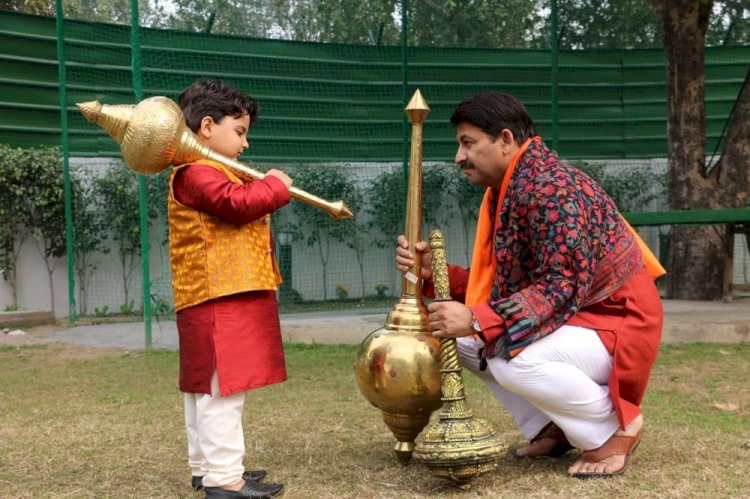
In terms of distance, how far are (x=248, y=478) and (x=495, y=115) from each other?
1396 mm

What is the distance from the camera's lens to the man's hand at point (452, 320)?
273 centimetres

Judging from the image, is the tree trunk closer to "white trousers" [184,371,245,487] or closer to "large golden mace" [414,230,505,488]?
"large golden mace" [414,230,505,488]

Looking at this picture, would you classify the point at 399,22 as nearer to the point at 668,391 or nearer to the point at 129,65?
the point at 129,65

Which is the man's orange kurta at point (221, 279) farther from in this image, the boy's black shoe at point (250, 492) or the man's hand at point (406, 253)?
the man's hand at point (406, 253)

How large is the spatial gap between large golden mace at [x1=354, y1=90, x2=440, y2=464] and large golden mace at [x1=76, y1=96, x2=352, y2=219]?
19.5 inches

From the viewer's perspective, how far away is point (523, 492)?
2754 millimetres

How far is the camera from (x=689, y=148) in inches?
309

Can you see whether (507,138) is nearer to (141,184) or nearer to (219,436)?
(219,436)

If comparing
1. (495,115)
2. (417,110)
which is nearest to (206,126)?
(417,110)

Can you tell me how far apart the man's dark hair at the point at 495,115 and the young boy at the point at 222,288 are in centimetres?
63

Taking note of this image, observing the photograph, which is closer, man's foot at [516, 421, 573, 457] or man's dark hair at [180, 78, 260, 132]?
man's dark hair at [180, 78, 260, 132]

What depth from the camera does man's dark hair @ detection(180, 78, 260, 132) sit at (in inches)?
112

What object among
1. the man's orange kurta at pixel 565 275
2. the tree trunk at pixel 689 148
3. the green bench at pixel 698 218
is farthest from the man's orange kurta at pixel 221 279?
the tree trunk at pixel 689 148

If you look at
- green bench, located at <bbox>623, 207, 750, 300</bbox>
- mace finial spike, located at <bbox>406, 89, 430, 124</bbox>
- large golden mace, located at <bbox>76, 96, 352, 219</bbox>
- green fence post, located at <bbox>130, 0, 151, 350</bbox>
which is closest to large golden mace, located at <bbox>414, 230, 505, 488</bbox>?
mace finial spike, located at <bbox>406, 89, 430, 124</bbox>
